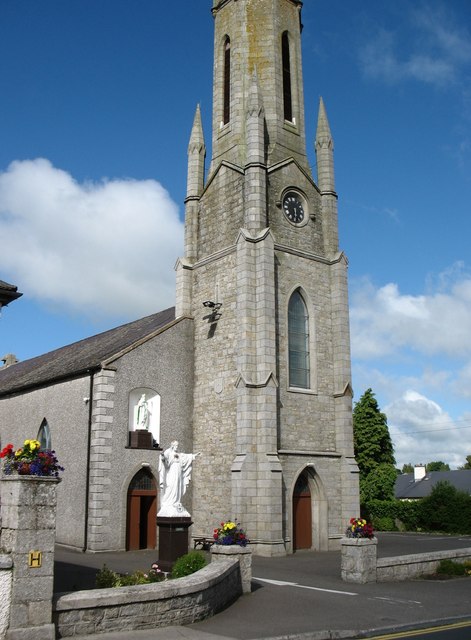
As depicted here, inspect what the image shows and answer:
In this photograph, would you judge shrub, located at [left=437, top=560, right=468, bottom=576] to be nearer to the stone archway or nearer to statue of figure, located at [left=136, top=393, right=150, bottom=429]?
the stone archway

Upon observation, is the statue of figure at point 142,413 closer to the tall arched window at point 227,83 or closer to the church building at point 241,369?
the church building at point 241,369

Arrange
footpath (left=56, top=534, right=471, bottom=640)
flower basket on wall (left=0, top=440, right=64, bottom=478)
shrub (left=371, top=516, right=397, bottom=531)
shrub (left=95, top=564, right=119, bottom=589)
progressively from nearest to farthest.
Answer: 1. flower basket on wall (left=0, top=440, right=64, bottom=478)
2. footpath (left=56, top=534, right=471, bottom=640)
3. shrub (left=95, top=564, right=119, bottom=589)
4. shrub (left=371, top=516, right=397, bottom=531)

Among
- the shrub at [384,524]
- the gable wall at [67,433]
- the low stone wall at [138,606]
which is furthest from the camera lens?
the shrub at [384,524]

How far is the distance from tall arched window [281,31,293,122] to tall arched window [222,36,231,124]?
248 centimetres

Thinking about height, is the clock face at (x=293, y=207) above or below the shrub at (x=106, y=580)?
above

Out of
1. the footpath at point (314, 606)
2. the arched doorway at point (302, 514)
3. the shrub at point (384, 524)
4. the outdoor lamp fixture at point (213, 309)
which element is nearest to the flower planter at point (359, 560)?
the footpath at point (314, 606)

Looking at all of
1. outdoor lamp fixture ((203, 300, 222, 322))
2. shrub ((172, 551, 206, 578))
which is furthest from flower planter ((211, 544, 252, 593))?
outdoor lamp fixture ((203, 300, 222, 322))

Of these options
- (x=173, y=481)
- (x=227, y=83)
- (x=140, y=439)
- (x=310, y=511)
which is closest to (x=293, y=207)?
(x=227, y=83)

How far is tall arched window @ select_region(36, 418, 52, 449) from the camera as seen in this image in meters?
26.8

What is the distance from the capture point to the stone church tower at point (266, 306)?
2319cm

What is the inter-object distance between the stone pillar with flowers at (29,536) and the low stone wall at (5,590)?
0.14 feet

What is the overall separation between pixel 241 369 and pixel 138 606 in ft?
45.8

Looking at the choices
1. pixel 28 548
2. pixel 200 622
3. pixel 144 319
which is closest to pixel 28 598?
pixel 28 548

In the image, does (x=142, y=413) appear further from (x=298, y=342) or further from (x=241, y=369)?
(x=298, y=342)
